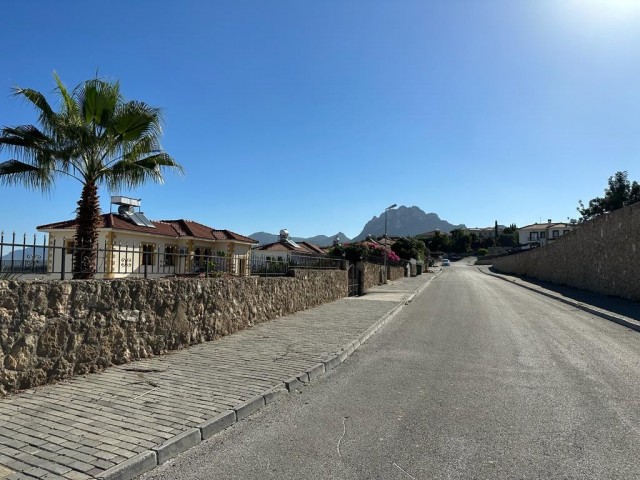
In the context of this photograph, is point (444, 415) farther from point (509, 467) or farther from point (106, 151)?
point (106, 151)

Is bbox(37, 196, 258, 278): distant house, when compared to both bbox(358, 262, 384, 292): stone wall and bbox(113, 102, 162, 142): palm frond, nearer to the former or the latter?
bbox(113, 102, 162, 142): palm frond

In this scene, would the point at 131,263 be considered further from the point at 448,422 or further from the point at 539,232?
the point at 539,232

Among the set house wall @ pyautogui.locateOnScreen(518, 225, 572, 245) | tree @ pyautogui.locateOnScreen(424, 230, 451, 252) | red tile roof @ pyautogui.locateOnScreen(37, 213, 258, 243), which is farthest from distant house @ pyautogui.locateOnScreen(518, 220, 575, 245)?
red tile roof @ pyautogui.locateOnScreen(37, 213, 258, 243)

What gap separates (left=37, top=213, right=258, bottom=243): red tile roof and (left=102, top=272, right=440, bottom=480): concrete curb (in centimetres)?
1802

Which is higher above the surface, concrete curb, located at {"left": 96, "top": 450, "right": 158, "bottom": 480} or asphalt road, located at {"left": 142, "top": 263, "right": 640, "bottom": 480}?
concrete curb, located at {"left": 96, "top": 450, "right": 158, "bottom": 480}

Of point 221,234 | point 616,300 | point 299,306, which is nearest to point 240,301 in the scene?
point 299,306

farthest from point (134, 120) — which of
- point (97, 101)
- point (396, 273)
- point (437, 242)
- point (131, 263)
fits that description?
point (437, 242)

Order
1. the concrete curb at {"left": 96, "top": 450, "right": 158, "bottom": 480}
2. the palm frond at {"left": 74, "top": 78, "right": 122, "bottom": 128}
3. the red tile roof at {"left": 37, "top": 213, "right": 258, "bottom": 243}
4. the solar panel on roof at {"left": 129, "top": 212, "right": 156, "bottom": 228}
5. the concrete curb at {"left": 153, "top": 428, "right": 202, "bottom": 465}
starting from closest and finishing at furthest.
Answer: the concrete curb at {"left": 96, "top": 450, "right": 158, "bottom": 480}
the concrete curb at {"left": 153, "top": 428, "right": 202, "bottom": 465}
the palm frond at {"left": 74, "top": 78, "right": 122, "bottom": 128}
the red tile roof at {"left": 37, "top": 213, "right": 258, "bottom": 243}
the solar panel on roof at {"left": 129, "top": 212, "right": 156, "bottom": 228}

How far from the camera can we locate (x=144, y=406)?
5.42m

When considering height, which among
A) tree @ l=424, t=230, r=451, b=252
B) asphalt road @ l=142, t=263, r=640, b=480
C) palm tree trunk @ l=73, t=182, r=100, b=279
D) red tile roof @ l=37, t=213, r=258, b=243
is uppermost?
tree @ l=424, t=230, r=451, b=252

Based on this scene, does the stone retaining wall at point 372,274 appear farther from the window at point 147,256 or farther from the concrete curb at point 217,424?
the concrete curb at point 217,424

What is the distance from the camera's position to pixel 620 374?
24.7 feet

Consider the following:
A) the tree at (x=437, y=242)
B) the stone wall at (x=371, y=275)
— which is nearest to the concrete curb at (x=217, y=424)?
the stone wall at (x=371, y=275)

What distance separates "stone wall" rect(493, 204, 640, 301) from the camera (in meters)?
19.9
